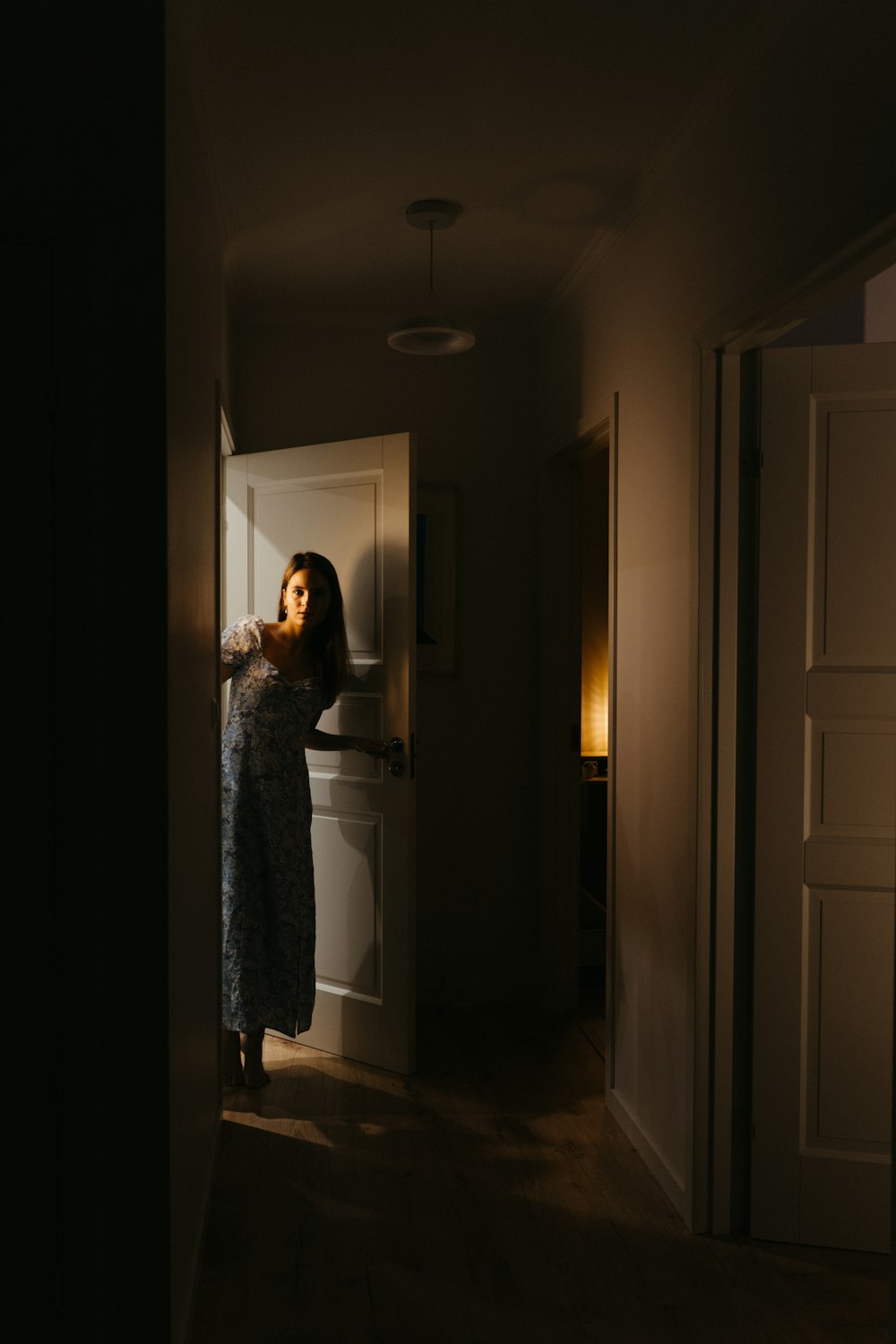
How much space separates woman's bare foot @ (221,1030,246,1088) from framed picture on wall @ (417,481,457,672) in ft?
4.97

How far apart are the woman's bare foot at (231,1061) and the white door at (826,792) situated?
1632 millimetres

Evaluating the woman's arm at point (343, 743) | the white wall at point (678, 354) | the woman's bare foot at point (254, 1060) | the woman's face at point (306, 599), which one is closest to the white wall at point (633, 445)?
the white wall at point (678, 354)

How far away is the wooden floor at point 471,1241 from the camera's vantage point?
2.11 metres

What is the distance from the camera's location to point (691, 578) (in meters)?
2.49

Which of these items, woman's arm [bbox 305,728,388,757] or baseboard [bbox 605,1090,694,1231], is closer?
baseboard [bbox 605,1090,694,1231]

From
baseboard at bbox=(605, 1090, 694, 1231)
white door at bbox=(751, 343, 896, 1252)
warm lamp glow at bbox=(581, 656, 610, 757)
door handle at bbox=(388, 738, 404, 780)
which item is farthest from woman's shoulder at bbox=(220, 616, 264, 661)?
warm lamp glow at bbox=(581, 656, 610, 757)

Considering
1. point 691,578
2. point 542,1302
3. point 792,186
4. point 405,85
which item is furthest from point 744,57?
point 542,1302

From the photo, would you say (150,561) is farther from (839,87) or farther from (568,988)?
(568,988)

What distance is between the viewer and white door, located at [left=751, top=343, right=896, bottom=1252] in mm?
2371

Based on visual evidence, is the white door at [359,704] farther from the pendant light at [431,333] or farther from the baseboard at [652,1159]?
the baseboard at [652,1159]

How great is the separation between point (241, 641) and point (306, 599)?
254mm

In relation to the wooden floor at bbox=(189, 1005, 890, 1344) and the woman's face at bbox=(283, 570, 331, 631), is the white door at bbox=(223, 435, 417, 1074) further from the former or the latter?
the wooden floor at bbox=(189, 1005, 890, 1344)

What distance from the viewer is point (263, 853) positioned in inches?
127

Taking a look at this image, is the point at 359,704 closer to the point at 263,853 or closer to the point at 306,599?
the point at 306,599
